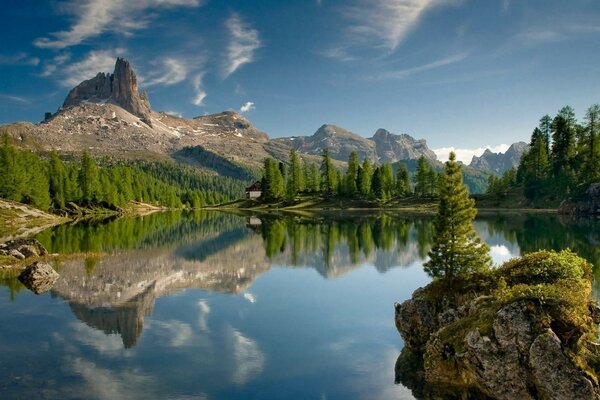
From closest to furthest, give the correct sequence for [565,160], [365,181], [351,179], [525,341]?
[525,341] → [565,160] → [365,181] → [351,179]

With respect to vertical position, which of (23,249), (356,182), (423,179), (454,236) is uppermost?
(423,179)

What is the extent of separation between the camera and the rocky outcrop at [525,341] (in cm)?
1627

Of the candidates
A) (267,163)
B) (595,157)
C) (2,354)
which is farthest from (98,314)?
(267,163)

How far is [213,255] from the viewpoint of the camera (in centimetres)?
6912

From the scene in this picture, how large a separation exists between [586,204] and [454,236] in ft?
381

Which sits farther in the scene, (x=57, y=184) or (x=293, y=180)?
(x=293, y=180)

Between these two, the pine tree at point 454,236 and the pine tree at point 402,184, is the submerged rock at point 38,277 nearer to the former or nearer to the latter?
the pine tree at point 454,236

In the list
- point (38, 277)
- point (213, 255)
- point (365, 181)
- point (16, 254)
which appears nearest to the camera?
point (38, 277)

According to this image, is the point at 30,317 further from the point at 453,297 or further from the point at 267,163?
the point at 267,163

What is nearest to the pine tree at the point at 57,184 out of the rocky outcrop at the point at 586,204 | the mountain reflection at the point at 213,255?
the mountain reflection at the point at 213,255

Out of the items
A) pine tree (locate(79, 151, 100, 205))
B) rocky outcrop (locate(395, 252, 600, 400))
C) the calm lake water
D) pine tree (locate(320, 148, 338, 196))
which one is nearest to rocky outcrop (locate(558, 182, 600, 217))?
the calm lake water

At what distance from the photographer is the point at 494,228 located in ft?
300

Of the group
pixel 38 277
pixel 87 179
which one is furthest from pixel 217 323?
pixel 87 179

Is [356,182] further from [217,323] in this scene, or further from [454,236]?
[454,236]
